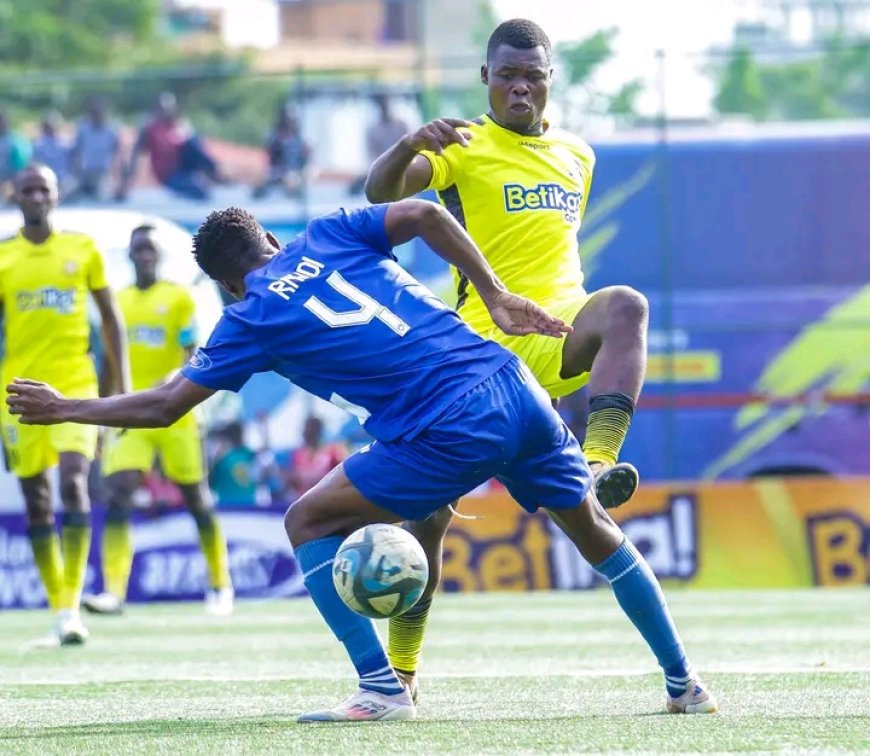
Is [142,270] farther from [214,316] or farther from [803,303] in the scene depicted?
[803,303]

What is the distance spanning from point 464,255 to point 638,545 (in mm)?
10611

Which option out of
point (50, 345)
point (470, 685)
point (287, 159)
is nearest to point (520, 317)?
point (470, 685)

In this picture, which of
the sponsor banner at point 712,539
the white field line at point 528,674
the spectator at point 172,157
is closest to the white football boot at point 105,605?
the sponsor banner at point 712,539

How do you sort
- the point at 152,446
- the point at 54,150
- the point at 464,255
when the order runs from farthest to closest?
the point at 54,150, the point at 152,446, the point at 464,255

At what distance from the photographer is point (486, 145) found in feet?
24.3

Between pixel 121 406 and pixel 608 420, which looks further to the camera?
pixel 608 420

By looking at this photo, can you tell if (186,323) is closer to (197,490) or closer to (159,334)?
(159,334)

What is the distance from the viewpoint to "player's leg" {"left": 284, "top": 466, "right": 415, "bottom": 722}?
6336mm

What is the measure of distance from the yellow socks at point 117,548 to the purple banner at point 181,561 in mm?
2692

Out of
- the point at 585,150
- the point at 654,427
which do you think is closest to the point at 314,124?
the point at 654,427

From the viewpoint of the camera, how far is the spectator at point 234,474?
2027 centimetres

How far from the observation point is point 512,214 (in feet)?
24.2

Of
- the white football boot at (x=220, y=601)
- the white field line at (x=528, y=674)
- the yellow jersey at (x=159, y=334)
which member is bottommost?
the white football boot at (x=220, y=601)

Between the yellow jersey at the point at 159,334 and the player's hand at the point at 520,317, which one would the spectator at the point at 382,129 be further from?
the player's hand at the point at 520,317
